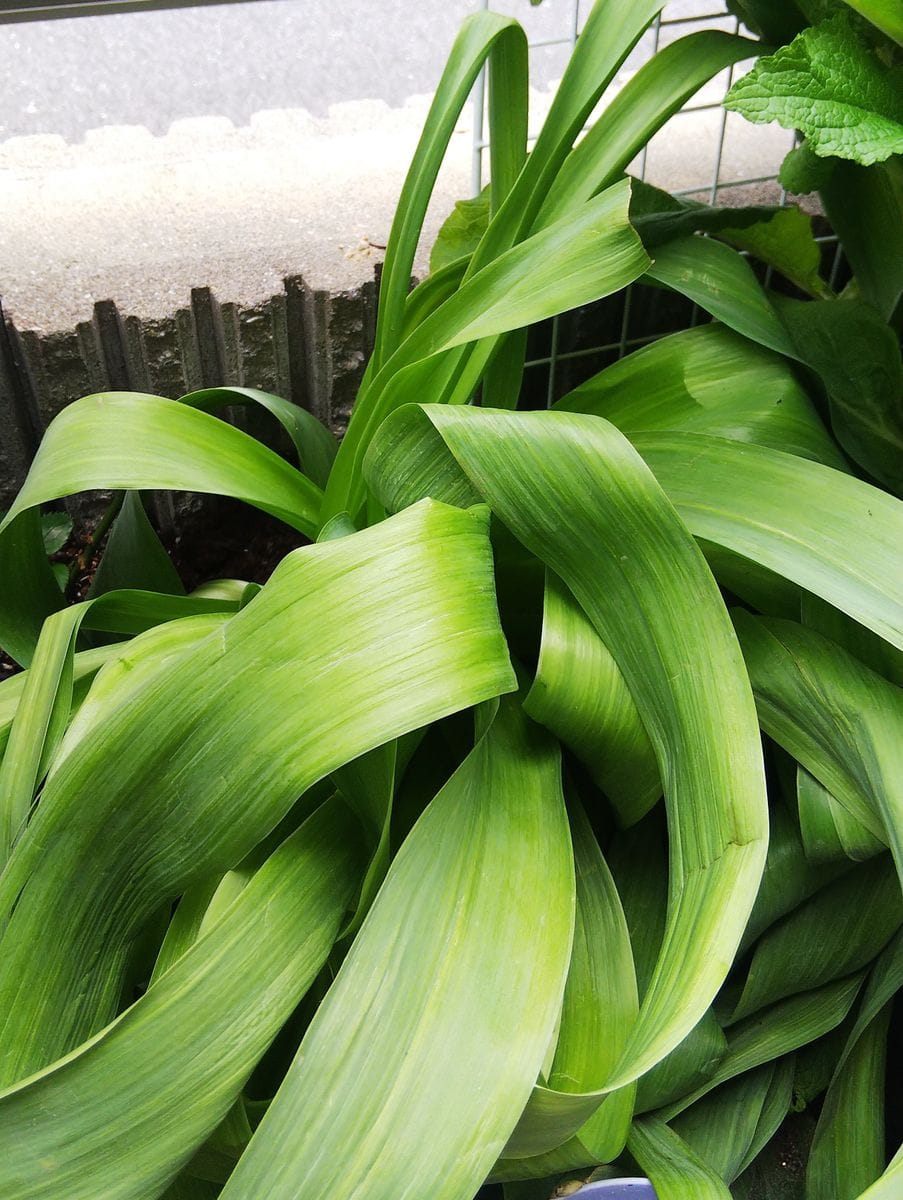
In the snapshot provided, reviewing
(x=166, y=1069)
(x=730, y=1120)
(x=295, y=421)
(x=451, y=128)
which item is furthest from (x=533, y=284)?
(x=730, y=1120)

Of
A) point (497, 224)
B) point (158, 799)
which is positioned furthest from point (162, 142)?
point (158, 799)

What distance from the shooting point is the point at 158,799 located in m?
0.58

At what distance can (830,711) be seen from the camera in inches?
27.1

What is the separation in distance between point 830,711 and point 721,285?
389 mm

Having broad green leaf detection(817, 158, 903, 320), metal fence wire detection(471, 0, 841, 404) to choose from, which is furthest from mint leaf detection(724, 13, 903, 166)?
metal fence wire detection(471, 0, 841, 404)

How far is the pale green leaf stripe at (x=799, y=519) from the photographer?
0.63 meters

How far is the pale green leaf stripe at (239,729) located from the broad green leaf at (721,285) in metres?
0.40

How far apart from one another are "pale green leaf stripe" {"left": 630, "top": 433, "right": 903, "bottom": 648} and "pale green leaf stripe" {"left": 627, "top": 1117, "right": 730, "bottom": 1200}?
380 millimetres

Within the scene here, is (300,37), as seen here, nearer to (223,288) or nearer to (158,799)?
(223,288)

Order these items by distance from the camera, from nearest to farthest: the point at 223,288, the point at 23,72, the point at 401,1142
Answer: the point at 401,1142 → the point at 223,288 → the point at 23,72

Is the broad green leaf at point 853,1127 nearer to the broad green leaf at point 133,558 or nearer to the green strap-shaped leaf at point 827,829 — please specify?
the green strap-shaped leaf at point 827,829

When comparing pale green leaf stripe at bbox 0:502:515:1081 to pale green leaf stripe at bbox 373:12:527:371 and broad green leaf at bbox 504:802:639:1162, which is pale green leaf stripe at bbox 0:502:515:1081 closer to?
broad green leaf at bbox 504:802:639:1162

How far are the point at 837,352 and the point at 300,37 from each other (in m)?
0.76

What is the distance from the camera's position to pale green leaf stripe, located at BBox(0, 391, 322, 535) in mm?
753
